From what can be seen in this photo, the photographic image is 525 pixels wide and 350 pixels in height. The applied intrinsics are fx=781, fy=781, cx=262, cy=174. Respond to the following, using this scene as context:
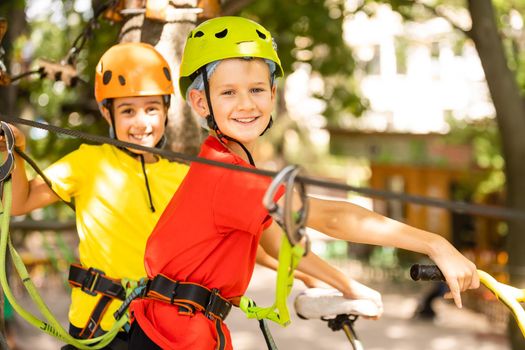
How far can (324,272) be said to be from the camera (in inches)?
149

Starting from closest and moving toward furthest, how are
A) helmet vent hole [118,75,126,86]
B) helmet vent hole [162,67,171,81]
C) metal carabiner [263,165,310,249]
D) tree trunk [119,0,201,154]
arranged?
1. metal carabiner [263,165,310,249]
2. helmet vent hole [118,75,126,86]
3. helmet vent hole [162,67,171,81]
4. tree trunk [119,0,201,154]

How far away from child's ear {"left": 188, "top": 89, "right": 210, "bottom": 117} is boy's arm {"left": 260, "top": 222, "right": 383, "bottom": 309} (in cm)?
71

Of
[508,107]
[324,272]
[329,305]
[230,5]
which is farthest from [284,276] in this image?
[508,107]

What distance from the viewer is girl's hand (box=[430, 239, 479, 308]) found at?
2.50 meters

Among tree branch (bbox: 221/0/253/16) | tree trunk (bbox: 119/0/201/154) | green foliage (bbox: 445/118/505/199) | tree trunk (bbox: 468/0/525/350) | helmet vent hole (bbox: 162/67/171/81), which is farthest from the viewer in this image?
green foliage (bbox: 445/118/505/199)

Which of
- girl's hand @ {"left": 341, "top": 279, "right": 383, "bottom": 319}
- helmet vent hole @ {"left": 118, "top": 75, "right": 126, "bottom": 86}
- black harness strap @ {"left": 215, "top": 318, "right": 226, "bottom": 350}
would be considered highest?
helmet vent hole @ {"left": 118, "top": 75, "right": 126, "bottom": 86}

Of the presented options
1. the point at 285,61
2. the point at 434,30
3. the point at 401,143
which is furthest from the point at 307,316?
the point at 434,30

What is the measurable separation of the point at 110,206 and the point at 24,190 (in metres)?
0.40

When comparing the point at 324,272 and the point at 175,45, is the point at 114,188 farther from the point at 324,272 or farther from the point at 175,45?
the point at 175,45

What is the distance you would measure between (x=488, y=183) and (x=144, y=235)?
1719cm

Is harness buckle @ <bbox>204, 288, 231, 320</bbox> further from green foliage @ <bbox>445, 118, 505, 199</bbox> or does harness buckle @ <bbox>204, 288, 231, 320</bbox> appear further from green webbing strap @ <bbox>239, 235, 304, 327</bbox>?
green foliage @ <bbox>445, 118, 505, 199</bbox>

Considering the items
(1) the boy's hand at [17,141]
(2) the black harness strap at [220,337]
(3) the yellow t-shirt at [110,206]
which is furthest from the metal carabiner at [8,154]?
(2) the black harness strap at [220,337]

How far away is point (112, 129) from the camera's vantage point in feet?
12.7

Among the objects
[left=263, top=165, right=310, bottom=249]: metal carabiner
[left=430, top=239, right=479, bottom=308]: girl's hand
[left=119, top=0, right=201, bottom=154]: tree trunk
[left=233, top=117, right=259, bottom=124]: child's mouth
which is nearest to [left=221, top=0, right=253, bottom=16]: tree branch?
[left=119, top=0, right=201, bottom=154]: tree trunk
